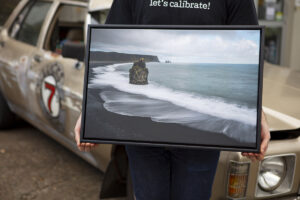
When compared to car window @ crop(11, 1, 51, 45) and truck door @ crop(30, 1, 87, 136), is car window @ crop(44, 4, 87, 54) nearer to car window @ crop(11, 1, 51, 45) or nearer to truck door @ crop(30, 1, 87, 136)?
truck door @ crop(30, 1, 87, 136)

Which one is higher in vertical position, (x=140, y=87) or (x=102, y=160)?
(x=140, y=87)

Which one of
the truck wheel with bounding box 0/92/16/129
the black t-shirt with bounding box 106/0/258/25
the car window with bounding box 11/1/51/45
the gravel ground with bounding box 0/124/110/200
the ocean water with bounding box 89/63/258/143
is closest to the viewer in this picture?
the ocean water with bounding box 89/63/258/143

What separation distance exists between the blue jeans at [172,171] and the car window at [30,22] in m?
2.82

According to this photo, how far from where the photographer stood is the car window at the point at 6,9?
4.89m

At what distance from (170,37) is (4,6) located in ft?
14.2

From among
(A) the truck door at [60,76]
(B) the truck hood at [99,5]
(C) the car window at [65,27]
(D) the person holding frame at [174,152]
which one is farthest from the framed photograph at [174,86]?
(C) the car window at [65,27]

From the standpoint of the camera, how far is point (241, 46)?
136cm

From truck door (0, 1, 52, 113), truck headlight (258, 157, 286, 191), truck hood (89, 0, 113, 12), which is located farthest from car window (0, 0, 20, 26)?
truck headlight (258, 157, 286, 191)

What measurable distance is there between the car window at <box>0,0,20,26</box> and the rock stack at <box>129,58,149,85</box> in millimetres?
3890

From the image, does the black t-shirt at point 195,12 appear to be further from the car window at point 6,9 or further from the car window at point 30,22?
the car window at point 6,9

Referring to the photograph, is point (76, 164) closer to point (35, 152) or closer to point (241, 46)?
point (35, 152)

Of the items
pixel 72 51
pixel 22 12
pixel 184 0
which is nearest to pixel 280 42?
pixel 22 12

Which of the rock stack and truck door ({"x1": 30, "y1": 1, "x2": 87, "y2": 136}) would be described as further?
truck door ({"x1": 30, "y1": 1, "x2": 87, "y2": 136})

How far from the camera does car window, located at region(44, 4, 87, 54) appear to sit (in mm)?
3977
